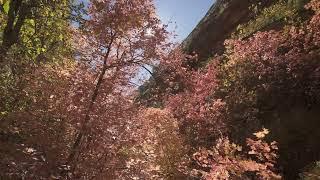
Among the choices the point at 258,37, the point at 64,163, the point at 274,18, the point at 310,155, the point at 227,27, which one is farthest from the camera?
the point at 227,27

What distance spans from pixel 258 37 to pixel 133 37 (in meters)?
7.75

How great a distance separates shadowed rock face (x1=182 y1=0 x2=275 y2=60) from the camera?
26.6 meters

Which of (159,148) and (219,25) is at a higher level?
(219,25)

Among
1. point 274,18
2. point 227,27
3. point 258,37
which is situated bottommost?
point 258,37

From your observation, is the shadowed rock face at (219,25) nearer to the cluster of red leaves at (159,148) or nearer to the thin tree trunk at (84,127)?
the cluster of red leaves at (159,148)

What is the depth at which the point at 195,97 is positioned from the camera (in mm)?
14211

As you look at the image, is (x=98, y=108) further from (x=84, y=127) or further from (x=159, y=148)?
(x=159, y=148)

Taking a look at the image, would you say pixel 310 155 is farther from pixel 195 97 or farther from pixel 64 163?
pixel 64 163

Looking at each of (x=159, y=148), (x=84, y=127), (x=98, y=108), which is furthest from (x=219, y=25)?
(x=84, y=127)

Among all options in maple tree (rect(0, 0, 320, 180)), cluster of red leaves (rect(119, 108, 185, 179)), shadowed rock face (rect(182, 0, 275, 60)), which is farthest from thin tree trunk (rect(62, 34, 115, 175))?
shadowed rock face (rect(182, 0, 275, 60))

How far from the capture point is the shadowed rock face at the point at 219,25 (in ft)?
87.1

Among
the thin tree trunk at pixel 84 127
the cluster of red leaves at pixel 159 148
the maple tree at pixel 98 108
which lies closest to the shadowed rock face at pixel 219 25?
the cluster of red leaves at pixel 159 148

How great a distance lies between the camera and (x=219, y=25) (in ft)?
91.5

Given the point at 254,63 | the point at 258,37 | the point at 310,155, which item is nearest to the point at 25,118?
the point at 310,155
